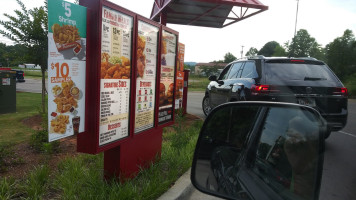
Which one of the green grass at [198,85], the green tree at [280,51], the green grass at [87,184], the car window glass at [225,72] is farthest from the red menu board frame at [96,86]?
the green grass at [198,85]

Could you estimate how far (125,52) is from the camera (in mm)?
3127

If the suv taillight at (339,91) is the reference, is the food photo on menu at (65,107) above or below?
below

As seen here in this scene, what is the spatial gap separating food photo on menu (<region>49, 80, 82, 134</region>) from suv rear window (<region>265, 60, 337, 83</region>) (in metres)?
3.19

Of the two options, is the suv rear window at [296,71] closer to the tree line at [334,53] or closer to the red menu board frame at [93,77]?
the tree line at [334,53]

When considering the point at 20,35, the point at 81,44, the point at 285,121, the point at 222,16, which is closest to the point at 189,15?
the point at 222,16

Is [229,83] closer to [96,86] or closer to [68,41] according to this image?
[96,86]

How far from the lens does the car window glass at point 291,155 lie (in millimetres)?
1133

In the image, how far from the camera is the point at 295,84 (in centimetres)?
395

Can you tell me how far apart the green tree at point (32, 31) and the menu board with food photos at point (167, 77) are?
3.77 metres

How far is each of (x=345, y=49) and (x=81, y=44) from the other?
15.7 feet

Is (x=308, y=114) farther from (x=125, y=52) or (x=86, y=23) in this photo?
(x=125, y=52)

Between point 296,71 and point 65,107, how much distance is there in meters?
3.56

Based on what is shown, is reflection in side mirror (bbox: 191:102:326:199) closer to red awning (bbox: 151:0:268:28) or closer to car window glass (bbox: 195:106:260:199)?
car window glass (bbox: 195:106:260:199)

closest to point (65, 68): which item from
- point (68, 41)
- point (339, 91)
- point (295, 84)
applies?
point (68, 41)
